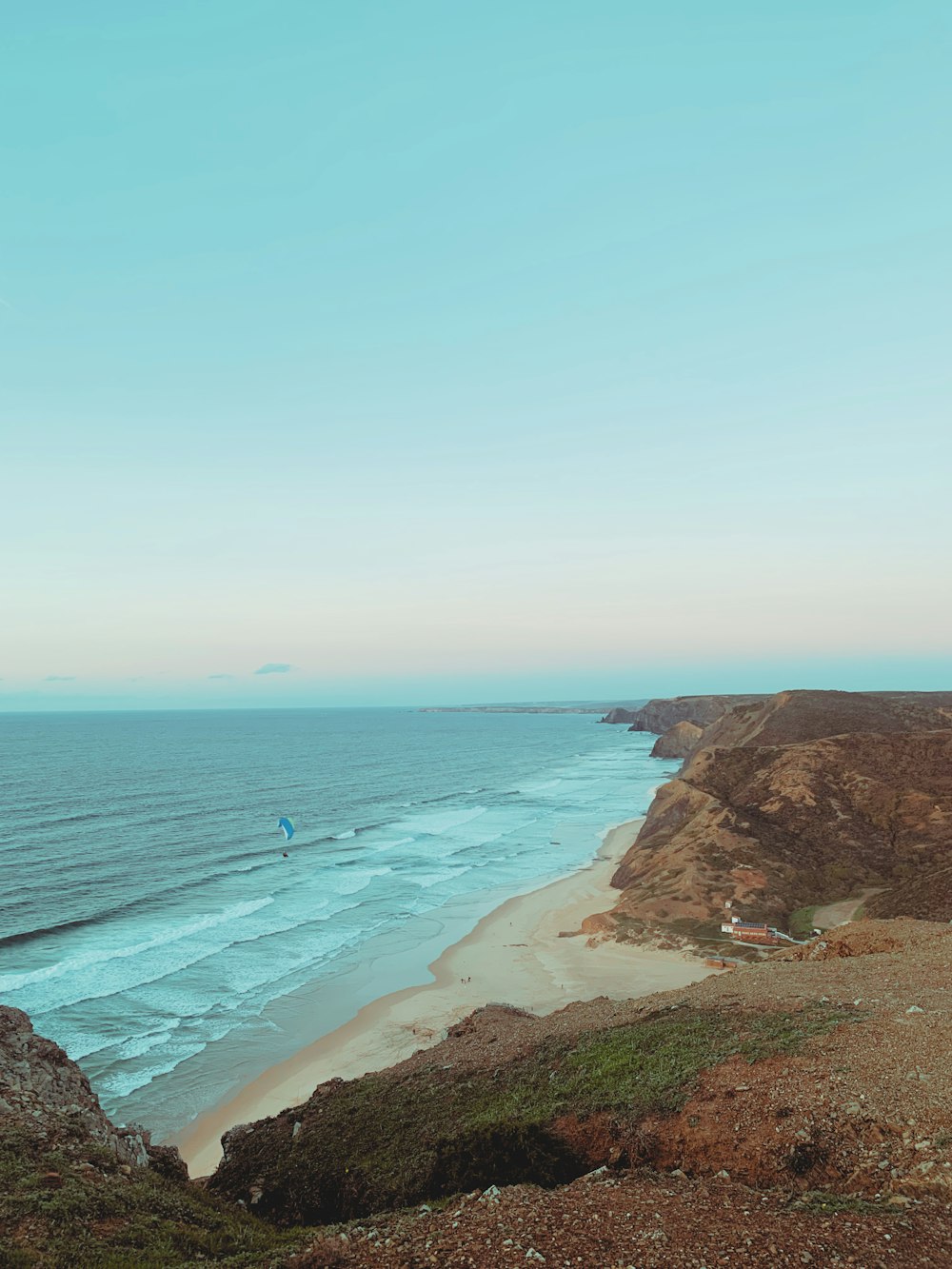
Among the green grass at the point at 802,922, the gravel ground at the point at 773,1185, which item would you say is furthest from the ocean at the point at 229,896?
the gravel ground at the point at 773,1185

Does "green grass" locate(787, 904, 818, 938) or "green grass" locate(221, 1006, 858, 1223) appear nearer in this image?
"green grass" locate(221, 1006, 858, 1223)

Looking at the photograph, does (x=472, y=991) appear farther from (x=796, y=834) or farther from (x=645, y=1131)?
(x=796, y=834)

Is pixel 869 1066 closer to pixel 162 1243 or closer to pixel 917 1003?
pixel 917 1003

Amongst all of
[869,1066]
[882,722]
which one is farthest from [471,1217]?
[882,722]

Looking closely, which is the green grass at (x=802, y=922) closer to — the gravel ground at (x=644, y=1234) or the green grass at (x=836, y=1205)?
the green grass at (x=836, y=1205)

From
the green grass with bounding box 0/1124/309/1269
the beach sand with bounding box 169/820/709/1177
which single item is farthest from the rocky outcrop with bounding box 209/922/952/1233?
the beach sand with bounding box 169/820/709/1177

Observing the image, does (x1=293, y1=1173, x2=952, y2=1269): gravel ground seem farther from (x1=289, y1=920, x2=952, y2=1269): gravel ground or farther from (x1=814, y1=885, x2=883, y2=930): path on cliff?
(x1=814, y1=885, x2=883, y2=930): path on cliff

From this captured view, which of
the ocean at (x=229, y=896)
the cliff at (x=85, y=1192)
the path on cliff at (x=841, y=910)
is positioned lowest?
the ocean at (x=229, y=896)
